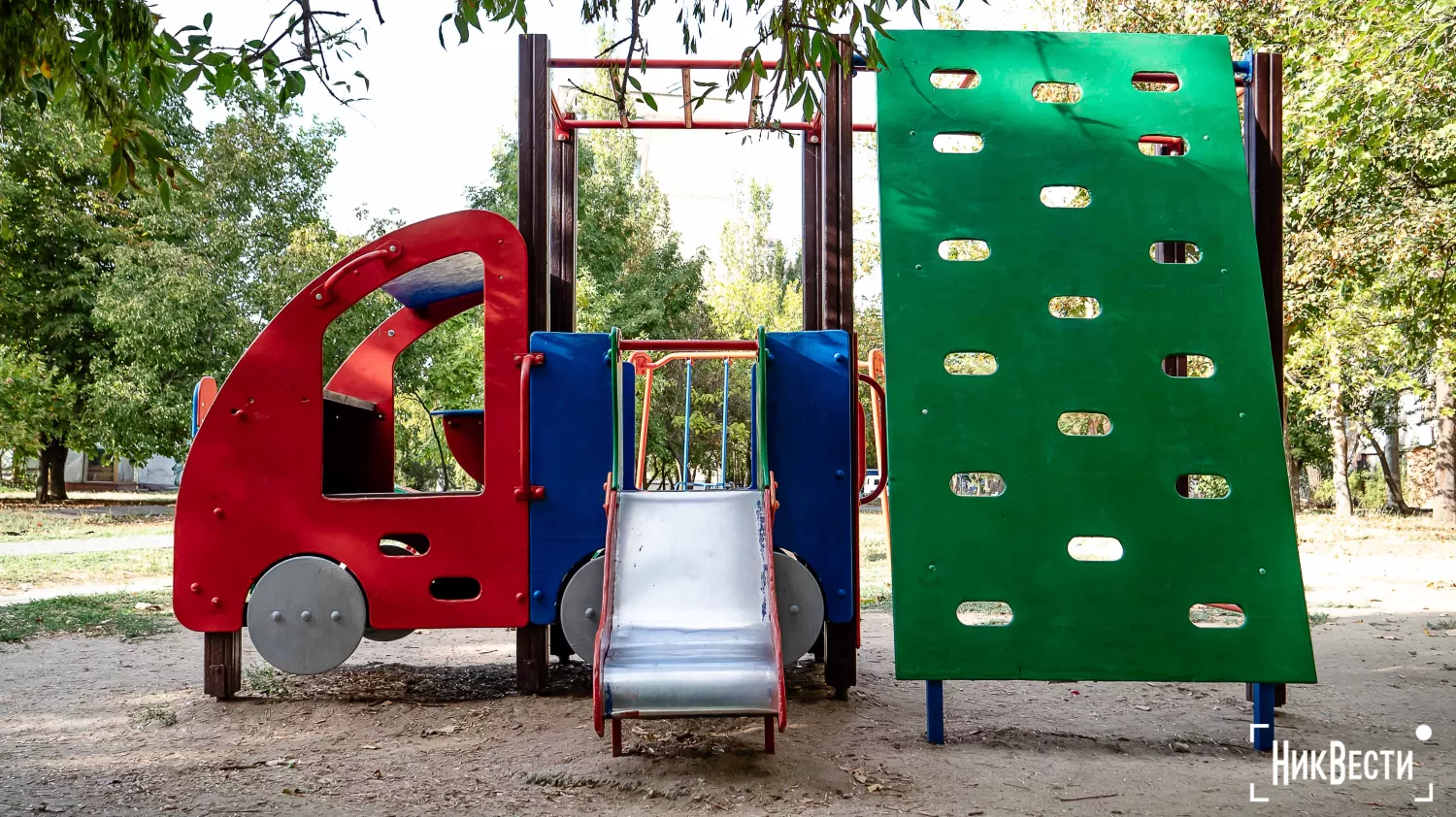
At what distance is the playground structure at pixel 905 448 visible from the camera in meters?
4.48

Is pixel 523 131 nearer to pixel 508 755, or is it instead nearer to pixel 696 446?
pixel 508 755

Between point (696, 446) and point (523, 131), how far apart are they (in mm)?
26740

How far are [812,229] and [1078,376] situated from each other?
7.67 ft

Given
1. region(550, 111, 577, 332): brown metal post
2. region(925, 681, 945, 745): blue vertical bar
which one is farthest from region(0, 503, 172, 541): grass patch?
region(925, 681, 945, 745): blue vertical bar

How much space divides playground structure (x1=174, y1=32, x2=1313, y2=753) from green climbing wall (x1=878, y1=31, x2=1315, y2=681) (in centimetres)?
1

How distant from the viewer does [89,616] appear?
8.22 m

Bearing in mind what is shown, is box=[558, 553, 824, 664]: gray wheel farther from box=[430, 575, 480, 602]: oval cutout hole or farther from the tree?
the tree

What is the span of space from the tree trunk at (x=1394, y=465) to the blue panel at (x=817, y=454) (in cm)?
2333

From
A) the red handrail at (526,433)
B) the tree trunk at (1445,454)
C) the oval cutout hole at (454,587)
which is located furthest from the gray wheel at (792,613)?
the tree trunk at (1445,454)

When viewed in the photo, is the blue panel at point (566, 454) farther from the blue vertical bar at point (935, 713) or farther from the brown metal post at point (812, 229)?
the blue vertical bar at point (935, 713)

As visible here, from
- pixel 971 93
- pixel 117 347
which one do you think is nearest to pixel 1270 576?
pixel 971 93

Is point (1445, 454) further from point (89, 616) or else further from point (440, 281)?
point (89, 616)

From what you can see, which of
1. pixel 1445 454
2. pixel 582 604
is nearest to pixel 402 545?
pixel 582 604

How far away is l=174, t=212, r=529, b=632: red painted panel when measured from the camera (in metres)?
5.32
